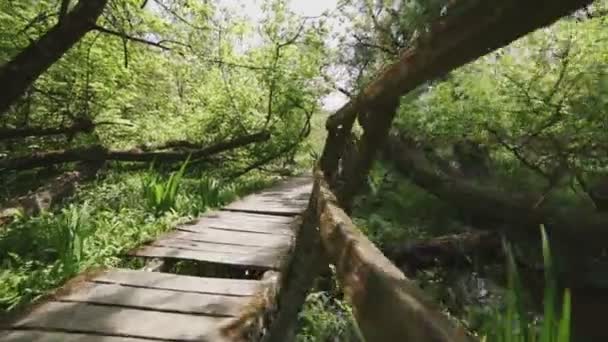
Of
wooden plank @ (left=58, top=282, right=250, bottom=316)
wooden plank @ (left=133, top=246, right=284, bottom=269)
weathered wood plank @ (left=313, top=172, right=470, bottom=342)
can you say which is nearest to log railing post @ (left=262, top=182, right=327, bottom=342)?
wooden plank @ (left=133, top=246, right=284, bottom=269)

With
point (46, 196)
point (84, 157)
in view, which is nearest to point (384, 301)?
point (46, 196)

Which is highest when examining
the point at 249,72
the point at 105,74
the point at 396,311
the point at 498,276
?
the point at 249,72

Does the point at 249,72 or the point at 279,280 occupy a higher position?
the point at 249,72

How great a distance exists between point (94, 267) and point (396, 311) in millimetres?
2678

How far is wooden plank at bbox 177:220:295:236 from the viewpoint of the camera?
4.95 metres

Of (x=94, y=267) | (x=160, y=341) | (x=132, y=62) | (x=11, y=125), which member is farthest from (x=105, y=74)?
(x=160, y=341)

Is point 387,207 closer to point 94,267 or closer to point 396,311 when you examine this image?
point 94,267

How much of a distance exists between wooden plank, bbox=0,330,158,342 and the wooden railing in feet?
3.09

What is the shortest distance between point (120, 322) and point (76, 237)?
1.24m

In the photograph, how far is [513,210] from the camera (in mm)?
5945

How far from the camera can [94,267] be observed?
10.8ft

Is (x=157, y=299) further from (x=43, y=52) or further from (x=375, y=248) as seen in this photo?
(x=43, y=52)

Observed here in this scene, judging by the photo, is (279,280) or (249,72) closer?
(279,280)

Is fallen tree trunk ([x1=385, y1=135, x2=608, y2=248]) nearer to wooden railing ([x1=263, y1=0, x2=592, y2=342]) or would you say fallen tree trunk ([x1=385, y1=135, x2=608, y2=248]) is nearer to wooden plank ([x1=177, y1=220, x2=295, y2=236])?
wooden plank ([x1=177, y1=220, x2=295, y2=236])
